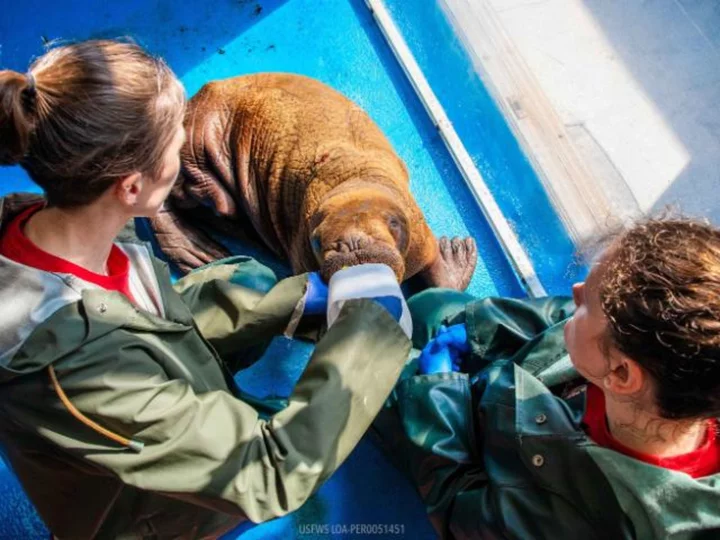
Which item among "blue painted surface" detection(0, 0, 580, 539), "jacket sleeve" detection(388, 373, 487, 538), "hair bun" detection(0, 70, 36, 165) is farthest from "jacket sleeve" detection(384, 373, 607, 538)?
"hair bun" detection(0, 70, 36, 165)

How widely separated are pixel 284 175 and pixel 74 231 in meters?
1.55

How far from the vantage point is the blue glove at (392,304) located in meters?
1.83

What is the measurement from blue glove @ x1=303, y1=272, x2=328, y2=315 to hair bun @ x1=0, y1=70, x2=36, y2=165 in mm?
1037

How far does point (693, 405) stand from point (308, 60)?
277 centimetres

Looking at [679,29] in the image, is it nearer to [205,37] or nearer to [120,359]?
[205,37]

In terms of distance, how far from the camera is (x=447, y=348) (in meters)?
2.40

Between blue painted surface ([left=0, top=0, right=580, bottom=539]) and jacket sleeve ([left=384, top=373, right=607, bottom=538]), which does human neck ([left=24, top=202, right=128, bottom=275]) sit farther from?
blue painted surface ([left=0, top=0, right=580, bottom=539])

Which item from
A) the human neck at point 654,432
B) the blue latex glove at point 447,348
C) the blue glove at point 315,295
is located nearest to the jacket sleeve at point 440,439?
the blue latex glove at point 447,348

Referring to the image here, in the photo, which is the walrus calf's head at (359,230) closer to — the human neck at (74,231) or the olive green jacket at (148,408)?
the olive green jacket at (148,408)

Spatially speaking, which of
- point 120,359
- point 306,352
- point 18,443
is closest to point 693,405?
point 120,359

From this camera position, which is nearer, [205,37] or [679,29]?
[205,37]

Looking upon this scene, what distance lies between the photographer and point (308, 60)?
3.71 metres

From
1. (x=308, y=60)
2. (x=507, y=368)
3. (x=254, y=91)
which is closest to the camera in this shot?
(x=507, y=368)

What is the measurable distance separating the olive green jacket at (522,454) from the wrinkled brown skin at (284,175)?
551 mm
